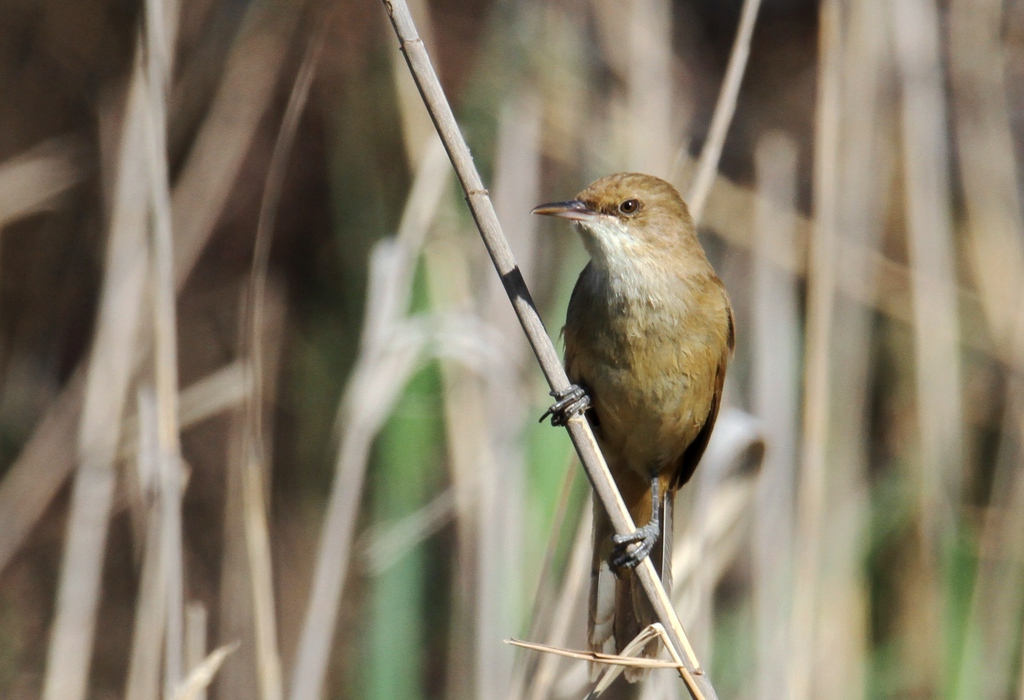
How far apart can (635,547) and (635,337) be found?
20.0 inches

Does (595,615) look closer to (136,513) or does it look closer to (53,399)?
(136,513)

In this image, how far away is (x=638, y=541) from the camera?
226 cm

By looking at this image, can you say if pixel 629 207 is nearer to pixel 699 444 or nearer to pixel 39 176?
pixel 699 444

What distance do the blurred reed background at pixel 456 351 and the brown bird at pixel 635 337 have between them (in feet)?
0.43

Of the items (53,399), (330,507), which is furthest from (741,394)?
(53,399)

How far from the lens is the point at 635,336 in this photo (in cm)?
246

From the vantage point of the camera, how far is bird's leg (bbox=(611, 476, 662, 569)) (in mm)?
1937

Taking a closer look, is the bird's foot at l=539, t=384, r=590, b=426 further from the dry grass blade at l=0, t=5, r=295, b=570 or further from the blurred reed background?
the dry grass blade at l=0, t=5, r=295, b=570

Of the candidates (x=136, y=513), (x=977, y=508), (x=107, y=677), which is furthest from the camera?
(x=107, y=677)

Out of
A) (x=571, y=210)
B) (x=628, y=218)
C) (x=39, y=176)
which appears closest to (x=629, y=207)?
(x=628, y=218)

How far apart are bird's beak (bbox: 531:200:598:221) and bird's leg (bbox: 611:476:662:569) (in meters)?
0.68

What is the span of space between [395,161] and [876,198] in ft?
5.46

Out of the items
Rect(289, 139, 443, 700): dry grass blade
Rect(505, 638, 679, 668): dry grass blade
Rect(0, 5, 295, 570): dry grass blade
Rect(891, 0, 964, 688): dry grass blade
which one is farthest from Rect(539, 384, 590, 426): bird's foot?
Rect(0, 5, 295, 570): dry grass blade

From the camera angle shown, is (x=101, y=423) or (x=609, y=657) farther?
(x=101, y=423)
